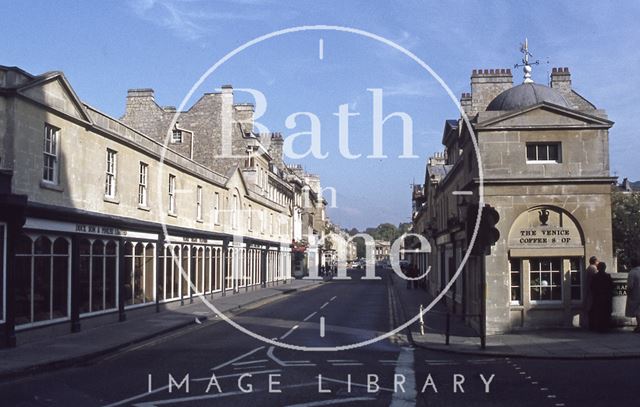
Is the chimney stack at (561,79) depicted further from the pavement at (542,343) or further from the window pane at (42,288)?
the window pane at (42,288)

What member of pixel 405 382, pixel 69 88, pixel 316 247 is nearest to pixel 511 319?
pixel 405 382

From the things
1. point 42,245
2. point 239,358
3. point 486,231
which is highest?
point 486,231

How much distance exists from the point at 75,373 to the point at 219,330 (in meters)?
8.30

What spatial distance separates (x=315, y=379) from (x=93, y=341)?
8.63 meters

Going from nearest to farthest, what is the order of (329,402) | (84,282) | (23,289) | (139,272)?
1. (329,402)
2. (23,289)
3. (84,282)
4. (139,272)

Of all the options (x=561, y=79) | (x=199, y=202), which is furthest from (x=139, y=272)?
(x=561, y=79)

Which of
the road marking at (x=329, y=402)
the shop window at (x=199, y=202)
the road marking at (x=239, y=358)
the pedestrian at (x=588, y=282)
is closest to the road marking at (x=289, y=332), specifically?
the road marking at (x=239, y=358)

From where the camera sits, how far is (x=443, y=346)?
54.3 ft

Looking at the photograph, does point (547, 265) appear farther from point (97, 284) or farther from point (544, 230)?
point (97, 284)

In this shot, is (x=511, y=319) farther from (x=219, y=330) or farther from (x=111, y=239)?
(x=111, y=239)

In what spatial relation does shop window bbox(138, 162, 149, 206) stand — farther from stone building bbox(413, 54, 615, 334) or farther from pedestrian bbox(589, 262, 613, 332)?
pedestrian bbox(589, 262, 613, 332)

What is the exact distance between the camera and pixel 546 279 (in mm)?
19172

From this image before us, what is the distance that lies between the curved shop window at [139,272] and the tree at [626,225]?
35539mm

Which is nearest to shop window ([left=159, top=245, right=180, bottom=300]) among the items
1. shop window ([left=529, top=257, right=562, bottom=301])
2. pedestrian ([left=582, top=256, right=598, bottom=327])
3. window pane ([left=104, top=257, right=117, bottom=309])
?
window pane ([left=104, top=257, right=117, bottom=309])
